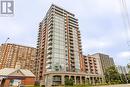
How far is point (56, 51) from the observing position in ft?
241

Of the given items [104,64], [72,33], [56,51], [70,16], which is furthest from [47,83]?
[104,64]

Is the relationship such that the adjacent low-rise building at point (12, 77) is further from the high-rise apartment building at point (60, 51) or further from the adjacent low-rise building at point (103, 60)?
the adjacent low-rise building at point (103, 60)

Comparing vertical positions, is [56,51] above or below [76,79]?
above

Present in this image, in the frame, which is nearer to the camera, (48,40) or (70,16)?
(48,40)

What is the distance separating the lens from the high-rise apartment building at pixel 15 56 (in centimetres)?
12556

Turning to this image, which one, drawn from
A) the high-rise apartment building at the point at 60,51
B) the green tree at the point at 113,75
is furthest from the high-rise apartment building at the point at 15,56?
the green tree at the point at 113,75

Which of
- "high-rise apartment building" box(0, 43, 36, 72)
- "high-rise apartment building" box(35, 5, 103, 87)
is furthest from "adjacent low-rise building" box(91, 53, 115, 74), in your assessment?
"high-rise apartment building" box(0, 43, 36, 72)

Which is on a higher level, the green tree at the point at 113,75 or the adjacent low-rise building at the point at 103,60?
the adjacent low-rise building at the point at 103,60

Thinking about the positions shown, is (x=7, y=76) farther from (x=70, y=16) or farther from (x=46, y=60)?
(x=70, y=16)

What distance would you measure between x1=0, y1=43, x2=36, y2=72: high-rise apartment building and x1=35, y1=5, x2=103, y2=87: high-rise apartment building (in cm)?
4484

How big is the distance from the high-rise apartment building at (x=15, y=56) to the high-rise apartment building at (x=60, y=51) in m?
44.8

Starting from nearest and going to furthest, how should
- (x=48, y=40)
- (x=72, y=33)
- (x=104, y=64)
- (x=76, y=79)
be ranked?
(x=76, y=79) → (x=48, y=40) → (x=72, y=33) → (x=104, y=64)

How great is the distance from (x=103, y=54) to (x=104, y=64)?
35.5ft

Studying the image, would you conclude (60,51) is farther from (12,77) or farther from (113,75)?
(12,77)
